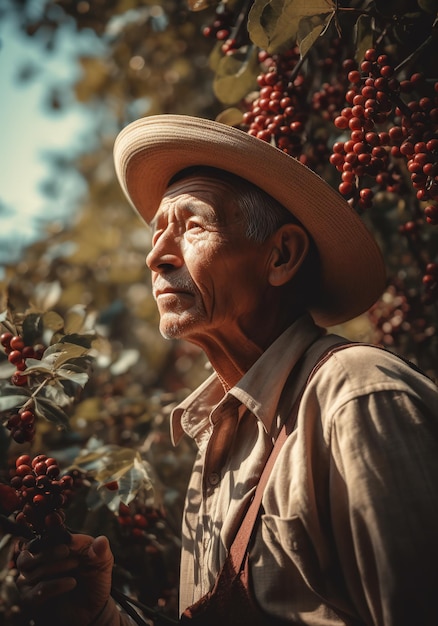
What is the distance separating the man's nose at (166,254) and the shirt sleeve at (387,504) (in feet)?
2.69

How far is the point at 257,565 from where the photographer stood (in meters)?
1.57

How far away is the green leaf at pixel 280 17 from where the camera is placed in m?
2.00

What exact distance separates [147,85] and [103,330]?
1.90 m

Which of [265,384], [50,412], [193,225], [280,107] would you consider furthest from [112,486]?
[280,107]

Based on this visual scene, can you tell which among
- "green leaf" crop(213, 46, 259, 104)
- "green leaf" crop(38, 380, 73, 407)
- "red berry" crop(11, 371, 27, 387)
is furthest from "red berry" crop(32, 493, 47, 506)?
"green leaf" crop(213, 46, 259, 104)

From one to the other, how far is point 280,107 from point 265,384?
3.50 ft

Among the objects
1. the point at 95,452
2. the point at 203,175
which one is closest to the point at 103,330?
the point at 95,452

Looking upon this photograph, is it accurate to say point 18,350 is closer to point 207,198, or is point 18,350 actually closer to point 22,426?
point 22,426

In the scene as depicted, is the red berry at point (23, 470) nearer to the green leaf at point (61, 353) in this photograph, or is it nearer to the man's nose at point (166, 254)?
the green leaf at point (61, 353)

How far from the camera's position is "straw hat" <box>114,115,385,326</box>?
1941mm

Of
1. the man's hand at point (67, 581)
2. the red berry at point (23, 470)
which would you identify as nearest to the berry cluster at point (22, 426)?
the red berry at point (23, 470)

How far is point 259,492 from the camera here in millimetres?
1663

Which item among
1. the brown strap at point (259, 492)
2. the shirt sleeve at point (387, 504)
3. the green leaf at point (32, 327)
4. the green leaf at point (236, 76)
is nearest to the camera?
the shirt sleeve at point (387, 504)

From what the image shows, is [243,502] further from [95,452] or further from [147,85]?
[147,85]
